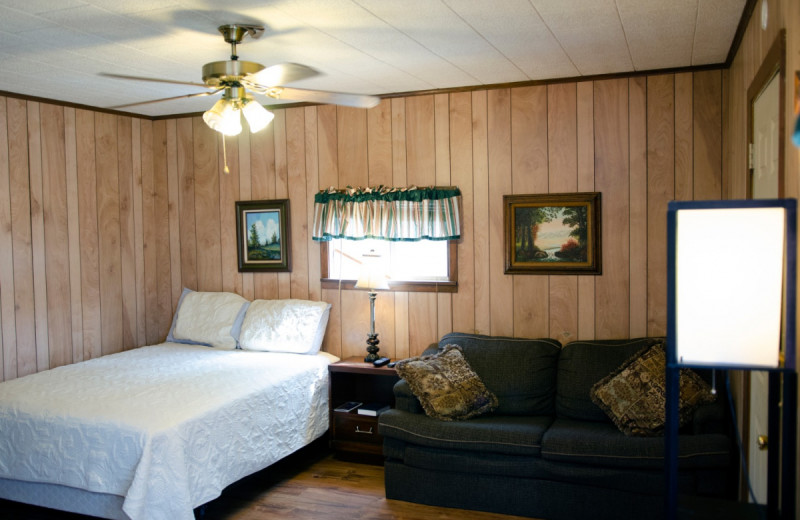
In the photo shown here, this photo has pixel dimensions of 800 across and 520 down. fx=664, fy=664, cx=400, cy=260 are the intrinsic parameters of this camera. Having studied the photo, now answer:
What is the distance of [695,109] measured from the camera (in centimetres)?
399

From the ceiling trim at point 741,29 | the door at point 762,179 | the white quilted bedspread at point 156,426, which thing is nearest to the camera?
the door at point 762,179

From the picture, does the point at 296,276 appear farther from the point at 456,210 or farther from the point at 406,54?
the point at 406,54

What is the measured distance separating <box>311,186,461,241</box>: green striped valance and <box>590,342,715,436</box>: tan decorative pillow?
1430 mm

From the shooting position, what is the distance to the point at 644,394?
352 centimetres

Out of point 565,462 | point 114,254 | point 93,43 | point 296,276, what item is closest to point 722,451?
point 565,462

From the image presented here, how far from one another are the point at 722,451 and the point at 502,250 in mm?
1827

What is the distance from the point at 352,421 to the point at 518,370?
46.3 inches

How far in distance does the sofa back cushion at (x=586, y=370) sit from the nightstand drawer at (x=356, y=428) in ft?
3.95

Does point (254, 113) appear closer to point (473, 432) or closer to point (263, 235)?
point (473, 432)

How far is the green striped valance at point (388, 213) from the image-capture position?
4555 millimetres

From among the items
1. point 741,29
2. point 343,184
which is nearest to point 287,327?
point 343,184

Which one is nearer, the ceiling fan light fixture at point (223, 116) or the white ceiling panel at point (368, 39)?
the white ceiling panel at point (368, 39)

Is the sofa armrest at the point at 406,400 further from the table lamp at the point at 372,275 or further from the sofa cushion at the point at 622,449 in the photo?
the sofa cushion at the point at 622,449

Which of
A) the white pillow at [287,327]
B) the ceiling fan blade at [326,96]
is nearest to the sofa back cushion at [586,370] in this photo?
the white pillow at [287,327]
